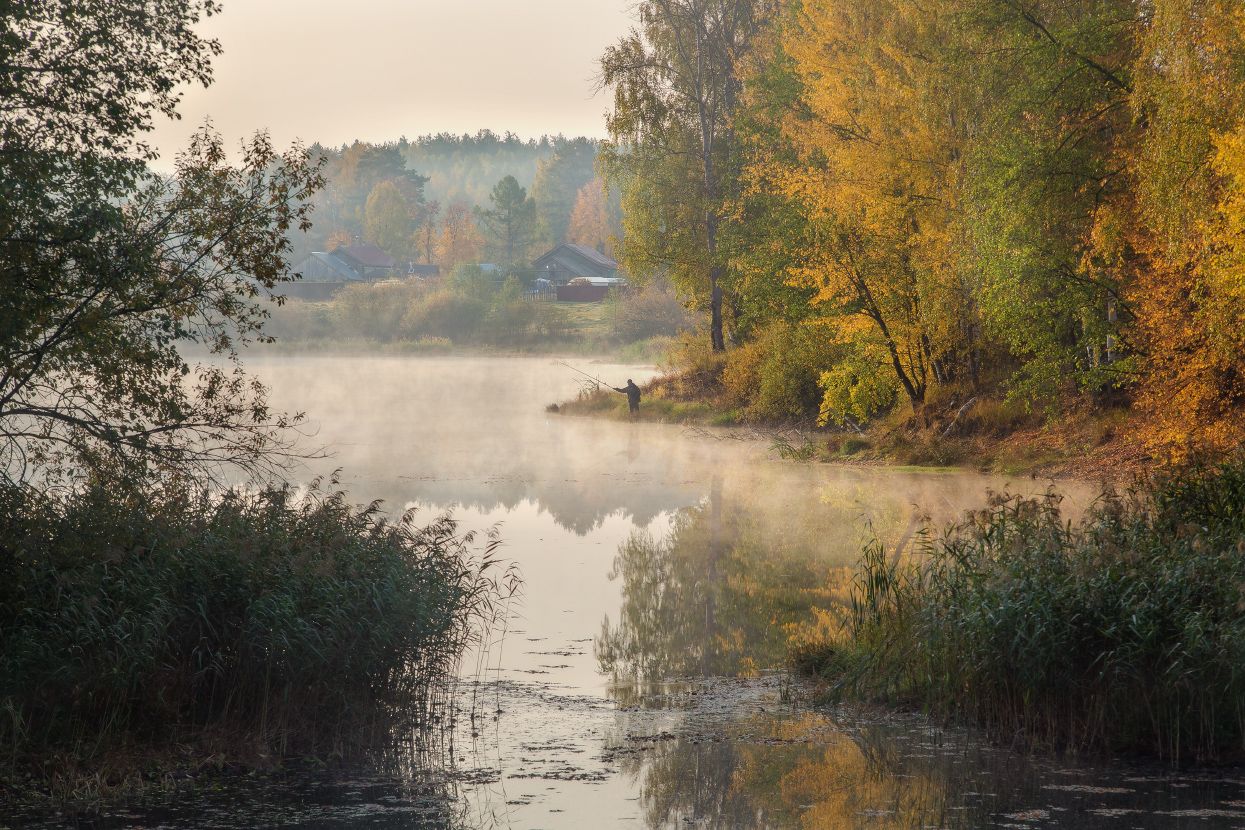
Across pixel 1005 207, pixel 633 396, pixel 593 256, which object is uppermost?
pixel 593 256

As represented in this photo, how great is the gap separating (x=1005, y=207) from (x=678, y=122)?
17.6 m

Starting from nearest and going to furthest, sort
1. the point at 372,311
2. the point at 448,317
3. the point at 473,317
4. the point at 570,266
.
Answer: the point at 473,317 < the point at 448,317 < the point at 372,311 < the point at 570,266

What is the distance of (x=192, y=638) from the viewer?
899 cm

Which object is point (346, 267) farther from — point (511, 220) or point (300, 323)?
point (300, 323)

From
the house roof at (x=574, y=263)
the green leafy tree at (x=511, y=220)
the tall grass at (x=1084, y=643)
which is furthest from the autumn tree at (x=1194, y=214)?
the green leafy tree at (x=511, y=220)

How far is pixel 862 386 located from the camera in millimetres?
27375

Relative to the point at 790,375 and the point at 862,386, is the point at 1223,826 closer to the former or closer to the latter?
the point at 862,386

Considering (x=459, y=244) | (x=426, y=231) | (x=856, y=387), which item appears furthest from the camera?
(x=426, y=231)

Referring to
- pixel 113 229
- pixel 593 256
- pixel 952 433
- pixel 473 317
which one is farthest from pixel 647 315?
pixel 113 229

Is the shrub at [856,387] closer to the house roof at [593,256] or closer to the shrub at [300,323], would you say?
the shrub at [300,323]

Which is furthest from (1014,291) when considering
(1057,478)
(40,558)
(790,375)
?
(40,558)

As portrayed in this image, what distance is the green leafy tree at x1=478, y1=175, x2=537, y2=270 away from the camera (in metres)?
99.3

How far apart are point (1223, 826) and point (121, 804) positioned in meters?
6.61

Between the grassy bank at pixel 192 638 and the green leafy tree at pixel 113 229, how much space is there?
92 centimetres
